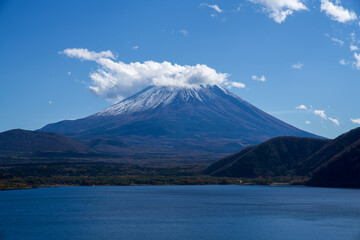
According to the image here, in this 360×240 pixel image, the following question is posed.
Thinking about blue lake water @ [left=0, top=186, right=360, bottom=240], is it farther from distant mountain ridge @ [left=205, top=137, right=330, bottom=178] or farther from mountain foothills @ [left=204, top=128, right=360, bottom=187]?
distant mountain ridge @ [left=205, top=137, right=330, bottom=178]

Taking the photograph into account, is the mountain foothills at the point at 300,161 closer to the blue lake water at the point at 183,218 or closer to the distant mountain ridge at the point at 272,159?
the distant mountain ridge at the point at 272,159

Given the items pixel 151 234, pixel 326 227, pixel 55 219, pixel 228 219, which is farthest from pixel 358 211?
pixel 55 219

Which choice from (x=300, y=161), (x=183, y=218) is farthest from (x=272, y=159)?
(x=183, y=218)

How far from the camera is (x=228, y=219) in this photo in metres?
58.2

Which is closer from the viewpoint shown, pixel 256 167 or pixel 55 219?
pixel 55 219

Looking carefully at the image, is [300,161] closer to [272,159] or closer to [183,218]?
[272,159]

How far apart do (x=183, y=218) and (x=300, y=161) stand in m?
84.5

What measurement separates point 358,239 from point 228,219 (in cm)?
1755

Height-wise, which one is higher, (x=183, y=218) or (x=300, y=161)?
(x=300, y=161)

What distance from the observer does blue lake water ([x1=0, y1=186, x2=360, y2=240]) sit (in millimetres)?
47812

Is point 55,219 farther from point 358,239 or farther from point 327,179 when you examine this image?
point 327,179

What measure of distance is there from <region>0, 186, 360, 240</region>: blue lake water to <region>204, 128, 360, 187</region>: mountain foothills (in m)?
23.6

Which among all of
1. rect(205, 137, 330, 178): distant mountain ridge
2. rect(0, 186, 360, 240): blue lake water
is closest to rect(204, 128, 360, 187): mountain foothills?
rect(205, 137, 330, 178): distant mountain ridge

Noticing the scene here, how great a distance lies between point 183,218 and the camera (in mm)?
58875
